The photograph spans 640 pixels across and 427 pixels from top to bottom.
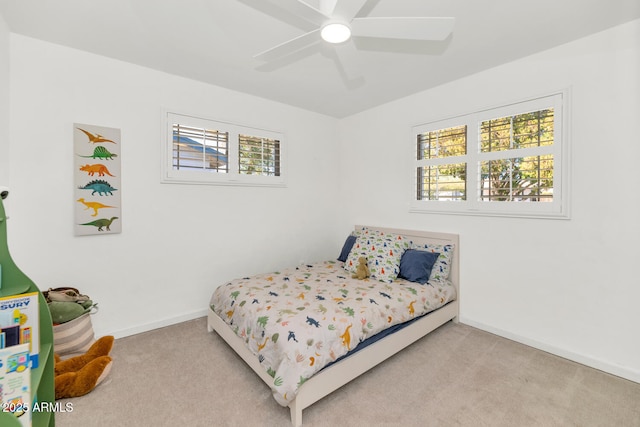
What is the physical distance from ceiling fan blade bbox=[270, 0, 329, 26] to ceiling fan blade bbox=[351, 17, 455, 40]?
20cm

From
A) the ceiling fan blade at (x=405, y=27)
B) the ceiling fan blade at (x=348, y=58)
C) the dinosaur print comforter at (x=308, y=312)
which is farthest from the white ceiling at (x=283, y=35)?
the dinosaur print comforter at (x=308, y=312)

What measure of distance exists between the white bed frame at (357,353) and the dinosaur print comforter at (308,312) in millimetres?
75

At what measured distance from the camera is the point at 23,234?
2182mm

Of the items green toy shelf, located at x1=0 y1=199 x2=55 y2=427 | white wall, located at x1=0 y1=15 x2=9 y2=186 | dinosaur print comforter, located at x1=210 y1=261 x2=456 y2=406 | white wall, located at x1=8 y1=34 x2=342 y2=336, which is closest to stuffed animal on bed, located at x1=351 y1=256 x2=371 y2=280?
dinosaur print comforter, located at x1=210 y1=261 x2=456 y2=406

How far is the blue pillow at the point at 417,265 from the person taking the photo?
2.75 m

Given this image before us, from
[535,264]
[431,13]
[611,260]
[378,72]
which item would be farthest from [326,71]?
[611,260]

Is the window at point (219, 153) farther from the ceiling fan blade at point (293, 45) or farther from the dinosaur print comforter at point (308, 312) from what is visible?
the ceiling fan blade at point (293, 45)

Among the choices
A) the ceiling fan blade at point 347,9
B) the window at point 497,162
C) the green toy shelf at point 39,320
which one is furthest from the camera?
the window at point 497,162

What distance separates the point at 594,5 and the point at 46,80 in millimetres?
4023

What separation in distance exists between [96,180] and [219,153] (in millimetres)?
1150

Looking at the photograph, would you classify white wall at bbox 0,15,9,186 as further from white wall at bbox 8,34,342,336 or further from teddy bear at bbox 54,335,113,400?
teddy bear at bbox 54,335,113,400

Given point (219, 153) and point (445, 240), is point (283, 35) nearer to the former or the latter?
point (219, 153)

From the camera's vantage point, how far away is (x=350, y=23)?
1.54 m

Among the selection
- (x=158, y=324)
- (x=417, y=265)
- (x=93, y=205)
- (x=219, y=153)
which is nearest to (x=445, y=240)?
(x=417, y=265)
